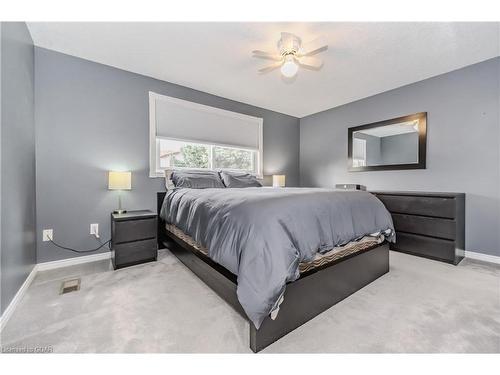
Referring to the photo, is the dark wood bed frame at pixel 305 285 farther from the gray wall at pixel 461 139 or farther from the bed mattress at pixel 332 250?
the gray wall at pixel 461 139

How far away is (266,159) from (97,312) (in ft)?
11.5

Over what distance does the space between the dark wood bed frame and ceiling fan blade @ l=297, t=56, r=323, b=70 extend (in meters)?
1.97

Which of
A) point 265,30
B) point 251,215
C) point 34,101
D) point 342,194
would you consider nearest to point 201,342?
point 251,215

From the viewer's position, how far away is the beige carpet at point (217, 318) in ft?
4.11

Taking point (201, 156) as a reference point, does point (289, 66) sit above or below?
above

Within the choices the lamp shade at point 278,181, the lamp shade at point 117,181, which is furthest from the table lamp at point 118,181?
the lamp shade at point 278,181

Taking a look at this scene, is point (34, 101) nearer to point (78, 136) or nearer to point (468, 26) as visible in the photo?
point (78, 136)

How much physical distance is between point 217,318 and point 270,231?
764 millimetres

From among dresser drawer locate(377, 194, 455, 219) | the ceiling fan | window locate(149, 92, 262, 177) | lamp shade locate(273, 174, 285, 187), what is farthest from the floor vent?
dresser drawer locate(377, 194, 455, 219)

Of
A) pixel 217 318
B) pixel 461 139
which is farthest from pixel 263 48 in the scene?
pixel 461 139

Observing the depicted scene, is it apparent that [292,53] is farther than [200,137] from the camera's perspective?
No

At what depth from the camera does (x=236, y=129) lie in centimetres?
395

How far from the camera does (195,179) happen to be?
2.98 m

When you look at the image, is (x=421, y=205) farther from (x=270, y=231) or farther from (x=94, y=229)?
(x=94, y=229)
